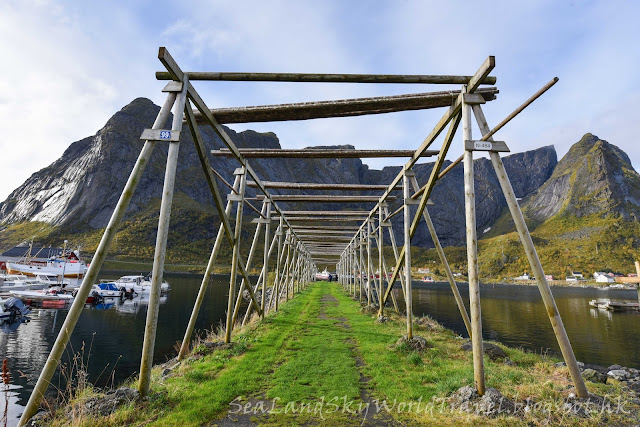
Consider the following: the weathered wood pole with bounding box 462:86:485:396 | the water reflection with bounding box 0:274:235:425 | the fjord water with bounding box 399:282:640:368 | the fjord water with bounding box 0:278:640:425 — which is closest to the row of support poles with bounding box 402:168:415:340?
the weathered wood pole with bounding box 462:86:485:396

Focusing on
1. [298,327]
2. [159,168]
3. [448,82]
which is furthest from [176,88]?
[159,168]

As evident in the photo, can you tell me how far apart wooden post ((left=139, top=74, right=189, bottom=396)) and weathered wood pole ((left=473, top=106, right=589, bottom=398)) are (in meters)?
5.27

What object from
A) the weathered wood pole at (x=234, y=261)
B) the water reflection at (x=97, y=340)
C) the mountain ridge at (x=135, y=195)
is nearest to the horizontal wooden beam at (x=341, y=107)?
the weathered wood pole at (x=234, y=261)

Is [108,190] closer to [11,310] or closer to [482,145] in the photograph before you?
[11,310]

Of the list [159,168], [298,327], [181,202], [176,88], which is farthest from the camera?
[159,168]

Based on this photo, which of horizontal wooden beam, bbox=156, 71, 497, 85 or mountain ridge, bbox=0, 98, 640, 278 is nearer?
horizontal wooden beam, bbox=156, 71, 497, 85

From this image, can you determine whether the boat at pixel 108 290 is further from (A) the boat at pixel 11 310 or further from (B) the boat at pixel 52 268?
(B) the boat at pixel 52 268

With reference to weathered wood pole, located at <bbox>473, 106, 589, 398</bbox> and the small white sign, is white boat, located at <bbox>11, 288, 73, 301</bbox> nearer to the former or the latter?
the small white sign

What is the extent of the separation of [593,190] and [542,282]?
676ft

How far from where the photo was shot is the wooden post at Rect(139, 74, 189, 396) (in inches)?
185

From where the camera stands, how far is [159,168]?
143250mm

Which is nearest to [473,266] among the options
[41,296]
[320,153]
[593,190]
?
[320,153]

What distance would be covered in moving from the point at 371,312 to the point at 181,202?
437 feet

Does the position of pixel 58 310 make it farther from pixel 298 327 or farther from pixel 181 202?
pixel 181 202
